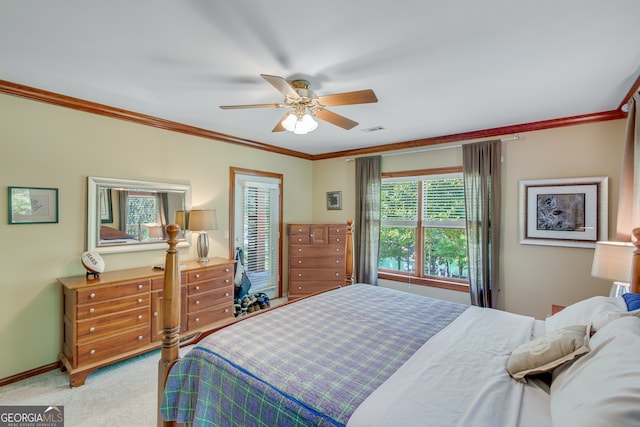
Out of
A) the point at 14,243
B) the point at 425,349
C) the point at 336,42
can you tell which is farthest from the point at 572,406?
the point at 14,243

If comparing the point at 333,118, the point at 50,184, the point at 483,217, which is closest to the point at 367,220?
the point at 483,217

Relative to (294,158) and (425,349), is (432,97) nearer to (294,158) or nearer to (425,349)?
(425,349)

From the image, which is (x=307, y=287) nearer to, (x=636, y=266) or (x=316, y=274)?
(x=316, y=274)

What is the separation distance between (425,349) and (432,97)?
86.7 inches

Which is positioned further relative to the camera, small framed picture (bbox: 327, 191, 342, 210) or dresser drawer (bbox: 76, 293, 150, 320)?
small framed picture (bbox: 327, 191, 342, 210)

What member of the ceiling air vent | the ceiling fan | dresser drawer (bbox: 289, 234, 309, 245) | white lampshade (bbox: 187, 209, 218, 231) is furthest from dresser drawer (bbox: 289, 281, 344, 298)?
the ceiling fan

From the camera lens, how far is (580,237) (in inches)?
124

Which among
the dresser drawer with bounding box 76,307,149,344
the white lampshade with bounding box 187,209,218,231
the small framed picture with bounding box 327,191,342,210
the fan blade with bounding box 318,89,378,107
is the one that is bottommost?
the dresser drawer with bounding box 76,307,149,344

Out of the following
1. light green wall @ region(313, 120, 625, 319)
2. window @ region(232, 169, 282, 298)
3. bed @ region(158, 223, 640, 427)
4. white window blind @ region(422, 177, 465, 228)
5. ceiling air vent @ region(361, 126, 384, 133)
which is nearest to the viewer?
bed @ region(158, 223, 640, 427)

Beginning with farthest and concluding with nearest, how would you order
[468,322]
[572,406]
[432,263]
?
1. [432,263]
2. [468,322]
3. [572,406]

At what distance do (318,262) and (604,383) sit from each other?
3927 millimetres

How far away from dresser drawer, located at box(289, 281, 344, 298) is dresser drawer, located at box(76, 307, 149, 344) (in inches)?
90.8

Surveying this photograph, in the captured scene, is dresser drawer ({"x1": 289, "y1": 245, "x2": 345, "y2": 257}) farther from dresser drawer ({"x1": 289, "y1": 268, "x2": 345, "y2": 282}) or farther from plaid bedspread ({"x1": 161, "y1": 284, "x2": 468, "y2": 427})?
plaid bedspread ({"x1": 161, "y1": 284, "x2": 468, "y2": 427})

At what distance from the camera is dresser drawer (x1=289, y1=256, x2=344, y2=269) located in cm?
473
